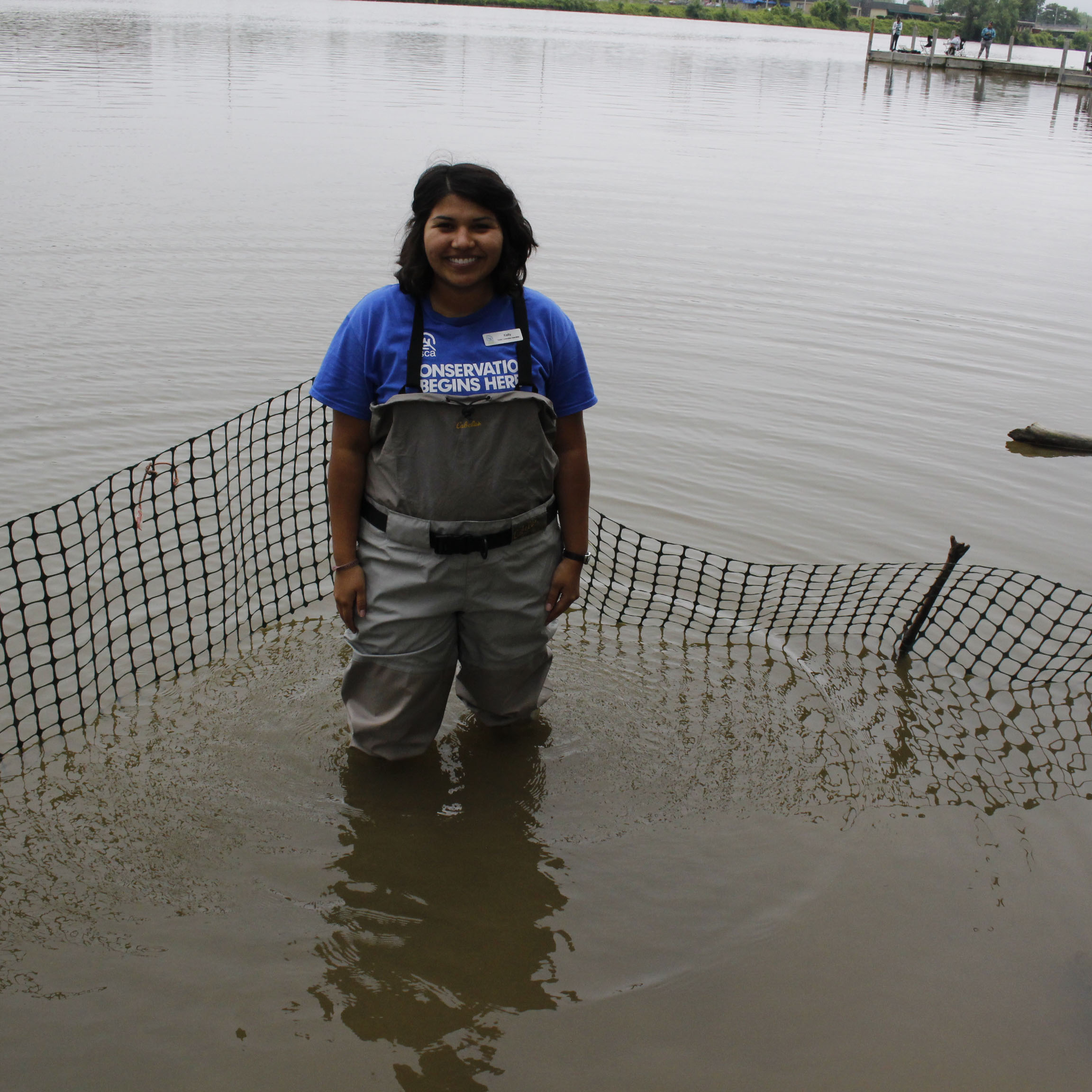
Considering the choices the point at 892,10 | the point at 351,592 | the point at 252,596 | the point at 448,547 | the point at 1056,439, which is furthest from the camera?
the point at 892,10

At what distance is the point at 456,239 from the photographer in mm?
2682

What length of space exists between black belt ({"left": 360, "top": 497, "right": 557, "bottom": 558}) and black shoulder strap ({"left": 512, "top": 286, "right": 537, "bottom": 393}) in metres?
0.43

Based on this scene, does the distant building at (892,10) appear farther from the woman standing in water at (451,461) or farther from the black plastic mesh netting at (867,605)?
the woman standing in water at (451,461)

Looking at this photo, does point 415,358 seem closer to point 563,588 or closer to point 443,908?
point 563,588

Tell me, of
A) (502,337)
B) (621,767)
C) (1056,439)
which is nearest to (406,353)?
(502,337)

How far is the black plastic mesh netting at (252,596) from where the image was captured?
4156 mm

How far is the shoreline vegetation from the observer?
8162 cm

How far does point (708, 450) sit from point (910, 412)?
1863mm

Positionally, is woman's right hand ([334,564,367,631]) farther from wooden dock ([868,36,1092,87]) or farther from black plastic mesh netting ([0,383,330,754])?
wooden dock ([868,36,1092,87])

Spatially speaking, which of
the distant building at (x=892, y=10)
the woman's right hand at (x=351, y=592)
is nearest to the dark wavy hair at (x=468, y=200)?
the woman's right hand at (x=351, y=592)

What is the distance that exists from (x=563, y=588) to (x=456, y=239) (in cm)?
110

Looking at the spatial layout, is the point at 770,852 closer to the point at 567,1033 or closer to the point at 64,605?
the point at 567,1033

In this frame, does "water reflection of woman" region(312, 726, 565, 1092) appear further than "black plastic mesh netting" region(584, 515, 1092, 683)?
No

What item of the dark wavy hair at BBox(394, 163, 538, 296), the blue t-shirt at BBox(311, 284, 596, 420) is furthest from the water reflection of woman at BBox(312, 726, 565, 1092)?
the dark wavy hair at BBox(394, 163, 538, 296)
